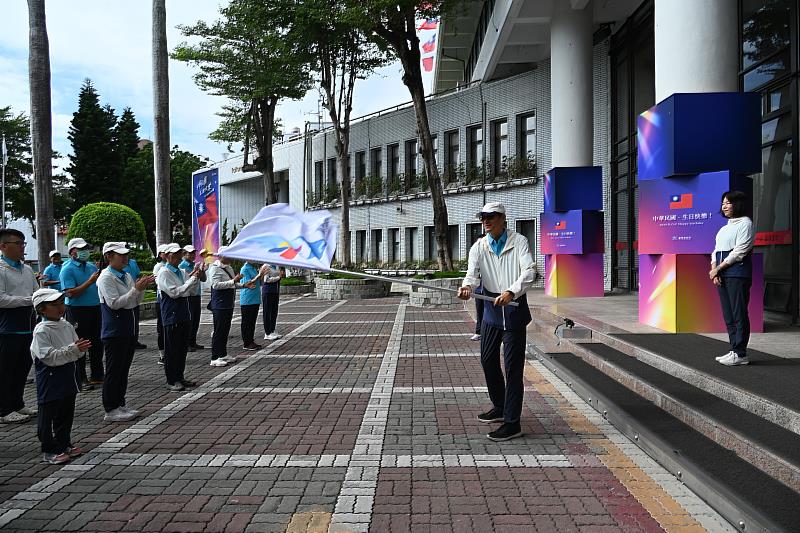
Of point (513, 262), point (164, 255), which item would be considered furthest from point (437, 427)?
point (164, 255)

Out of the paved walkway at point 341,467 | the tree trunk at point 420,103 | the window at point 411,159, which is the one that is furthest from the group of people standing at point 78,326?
the window at point 411,159

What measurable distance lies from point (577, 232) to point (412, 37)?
11666 mm

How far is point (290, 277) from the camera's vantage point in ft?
107

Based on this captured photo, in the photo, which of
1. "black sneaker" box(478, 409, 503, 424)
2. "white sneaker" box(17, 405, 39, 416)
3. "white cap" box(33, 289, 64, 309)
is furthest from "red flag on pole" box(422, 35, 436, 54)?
"white cap" box(33, 289, 64, 309)

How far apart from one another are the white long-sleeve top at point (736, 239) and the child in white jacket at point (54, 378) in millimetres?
6223

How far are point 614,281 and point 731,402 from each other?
1706cm

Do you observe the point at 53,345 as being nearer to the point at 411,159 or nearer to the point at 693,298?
the point at 693,298

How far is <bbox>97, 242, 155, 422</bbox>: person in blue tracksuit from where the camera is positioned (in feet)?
23.1

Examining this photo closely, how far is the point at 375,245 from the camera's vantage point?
37.6m

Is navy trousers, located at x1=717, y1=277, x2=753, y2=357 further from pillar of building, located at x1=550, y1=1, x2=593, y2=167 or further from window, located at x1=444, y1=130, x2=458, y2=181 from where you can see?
window, located at x1=444, y1=130, x2=458, y2=181

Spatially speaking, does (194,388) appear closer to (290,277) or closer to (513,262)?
(513,262)

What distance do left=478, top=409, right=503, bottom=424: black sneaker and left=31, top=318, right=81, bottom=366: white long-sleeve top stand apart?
3.73m

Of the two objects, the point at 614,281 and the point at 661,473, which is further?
the point at 614,281

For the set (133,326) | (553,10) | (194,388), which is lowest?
(194,388)
